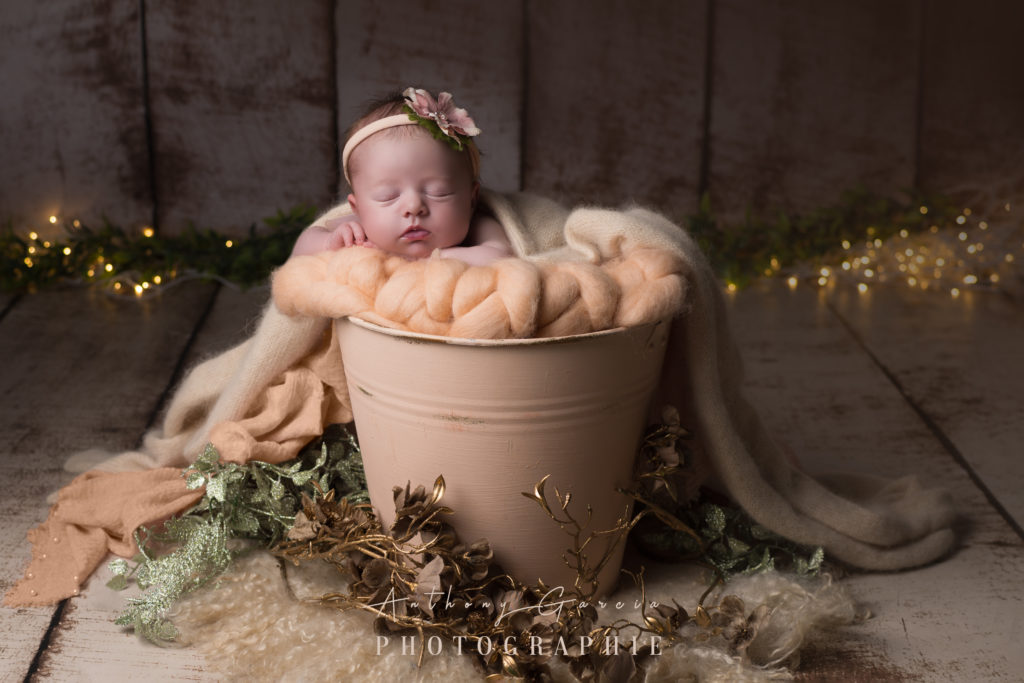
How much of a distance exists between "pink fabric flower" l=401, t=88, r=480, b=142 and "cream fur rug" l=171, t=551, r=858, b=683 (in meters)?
0.63

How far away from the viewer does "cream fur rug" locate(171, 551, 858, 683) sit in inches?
51.8

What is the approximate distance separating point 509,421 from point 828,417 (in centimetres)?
107

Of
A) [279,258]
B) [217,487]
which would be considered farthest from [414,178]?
[279,258]

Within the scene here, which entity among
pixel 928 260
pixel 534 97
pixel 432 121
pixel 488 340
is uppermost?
pixel 432 121

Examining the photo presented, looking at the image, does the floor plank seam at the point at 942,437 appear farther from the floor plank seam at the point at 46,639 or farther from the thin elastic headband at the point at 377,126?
the floor plank seam at the point at 46,639

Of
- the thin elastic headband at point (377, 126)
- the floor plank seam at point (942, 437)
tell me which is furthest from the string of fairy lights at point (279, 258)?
the thin elastic headband at point (377, 126)

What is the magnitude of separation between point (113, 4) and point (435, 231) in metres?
1.95

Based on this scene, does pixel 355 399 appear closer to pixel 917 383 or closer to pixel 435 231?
pixel 435 231

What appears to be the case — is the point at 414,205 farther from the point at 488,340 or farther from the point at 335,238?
the point at 488,340

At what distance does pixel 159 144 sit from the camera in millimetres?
3100

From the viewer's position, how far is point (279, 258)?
2930 mm

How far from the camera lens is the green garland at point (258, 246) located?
2891 millimetres

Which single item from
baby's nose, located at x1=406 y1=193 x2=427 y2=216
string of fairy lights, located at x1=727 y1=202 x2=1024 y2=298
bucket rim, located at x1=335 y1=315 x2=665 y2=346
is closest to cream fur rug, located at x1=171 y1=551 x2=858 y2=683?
bucket rim, located at x1=335 y1=315 x2=665 y2=346

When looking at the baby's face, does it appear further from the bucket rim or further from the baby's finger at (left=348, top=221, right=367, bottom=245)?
the bucket rim
